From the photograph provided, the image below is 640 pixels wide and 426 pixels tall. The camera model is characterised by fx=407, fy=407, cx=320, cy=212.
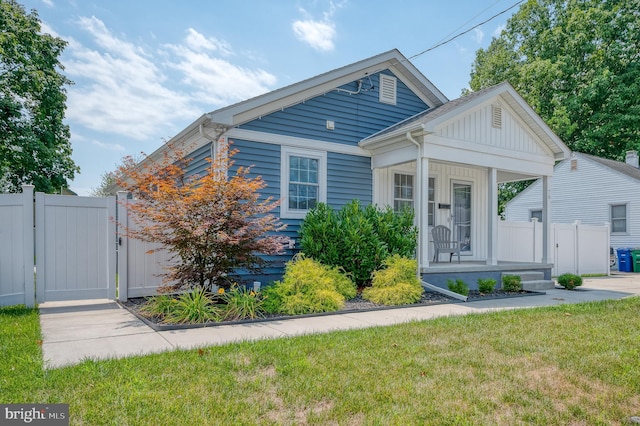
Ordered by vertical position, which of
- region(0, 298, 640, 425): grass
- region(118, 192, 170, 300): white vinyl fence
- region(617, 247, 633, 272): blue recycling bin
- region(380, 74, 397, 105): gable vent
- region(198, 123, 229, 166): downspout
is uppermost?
region(380, 74, 397, 105): gable vent

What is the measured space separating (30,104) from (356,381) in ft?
66.2

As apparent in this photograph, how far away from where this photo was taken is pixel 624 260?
15516mm

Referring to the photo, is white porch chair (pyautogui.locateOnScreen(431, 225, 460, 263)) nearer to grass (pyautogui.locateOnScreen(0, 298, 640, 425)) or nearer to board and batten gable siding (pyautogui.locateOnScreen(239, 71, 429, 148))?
board and batten gable siding (pyautogui.locateOnScreen(239, 71, 429, 148))

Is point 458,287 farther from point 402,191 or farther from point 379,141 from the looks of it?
point 379,141

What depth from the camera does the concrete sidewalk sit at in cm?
400

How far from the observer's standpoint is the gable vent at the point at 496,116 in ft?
30.0

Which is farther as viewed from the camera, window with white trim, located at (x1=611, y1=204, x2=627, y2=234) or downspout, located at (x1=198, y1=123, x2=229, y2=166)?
window with white trim, located at (x1=611, y1=204, x2=627, y2=234)

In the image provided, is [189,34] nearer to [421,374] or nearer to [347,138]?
[347,138]

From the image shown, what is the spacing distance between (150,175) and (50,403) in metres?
4.50

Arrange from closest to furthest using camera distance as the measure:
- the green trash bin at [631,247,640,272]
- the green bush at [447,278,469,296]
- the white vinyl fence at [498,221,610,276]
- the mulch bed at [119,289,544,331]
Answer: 1. the mulch bed at [119,289,544,331]
2. the green bush at [447,278,469,296]
3. the white vinyl fence at [498,221,610,276]
4. the green trash bin at [631,247,640,272]

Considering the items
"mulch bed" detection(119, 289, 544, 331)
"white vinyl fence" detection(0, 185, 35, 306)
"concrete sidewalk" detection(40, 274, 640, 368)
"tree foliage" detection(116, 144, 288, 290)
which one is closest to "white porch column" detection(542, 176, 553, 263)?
"mulch bed" detection(119, 289, 544, 331)

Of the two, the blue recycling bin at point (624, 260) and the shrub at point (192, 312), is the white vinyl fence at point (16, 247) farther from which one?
the blue recycling bin at point (624, 260)

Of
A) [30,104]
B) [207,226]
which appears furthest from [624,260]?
[30,104]

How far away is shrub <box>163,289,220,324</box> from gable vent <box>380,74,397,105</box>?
21.3 feet
